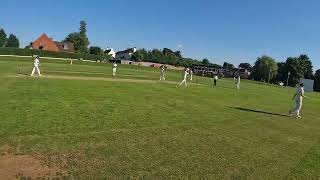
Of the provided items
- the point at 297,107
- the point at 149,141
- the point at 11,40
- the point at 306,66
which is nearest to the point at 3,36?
the point at 11,40

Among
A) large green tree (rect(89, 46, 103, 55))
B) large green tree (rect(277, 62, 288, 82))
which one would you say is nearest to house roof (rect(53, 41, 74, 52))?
large green tree (rect(89, 46, 103, 55))

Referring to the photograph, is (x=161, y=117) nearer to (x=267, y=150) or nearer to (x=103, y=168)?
(x=267, y=150)

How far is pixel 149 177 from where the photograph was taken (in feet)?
36.0

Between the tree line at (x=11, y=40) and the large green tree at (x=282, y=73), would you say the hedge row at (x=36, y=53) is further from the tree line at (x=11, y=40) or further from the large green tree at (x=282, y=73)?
the large green tree at (x=282, y=73)

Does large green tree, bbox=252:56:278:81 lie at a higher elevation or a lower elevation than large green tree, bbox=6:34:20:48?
lower

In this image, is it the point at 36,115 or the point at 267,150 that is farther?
the point at 36,115

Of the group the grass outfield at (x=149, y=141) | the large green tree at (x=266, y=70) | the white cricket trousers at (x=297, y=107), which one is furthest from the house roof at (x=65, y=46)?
the grass outfield at (x=149, y=141)

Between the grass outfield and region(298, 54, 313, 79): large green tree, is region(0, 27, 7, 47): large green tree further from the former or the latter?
the grass outfield

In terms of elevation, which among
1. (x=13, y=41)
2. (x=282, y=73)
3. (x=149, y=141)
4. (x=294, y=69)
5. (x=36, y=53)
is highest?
(x=13, y=41)

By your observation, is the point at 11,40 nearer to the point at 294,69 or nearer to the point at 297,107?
the point at 294,69

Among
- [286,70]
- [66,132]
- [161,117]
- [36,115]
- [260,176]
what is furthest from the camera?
[286,70]

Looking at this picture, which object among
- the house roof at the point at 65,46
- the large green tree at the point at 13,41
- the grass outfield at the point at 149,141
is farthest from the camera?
the large green tree at the point at 13,41

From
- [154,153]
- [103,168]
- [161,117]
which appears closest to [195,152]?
[154,153]

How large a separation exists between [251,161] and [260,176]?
1526mm
